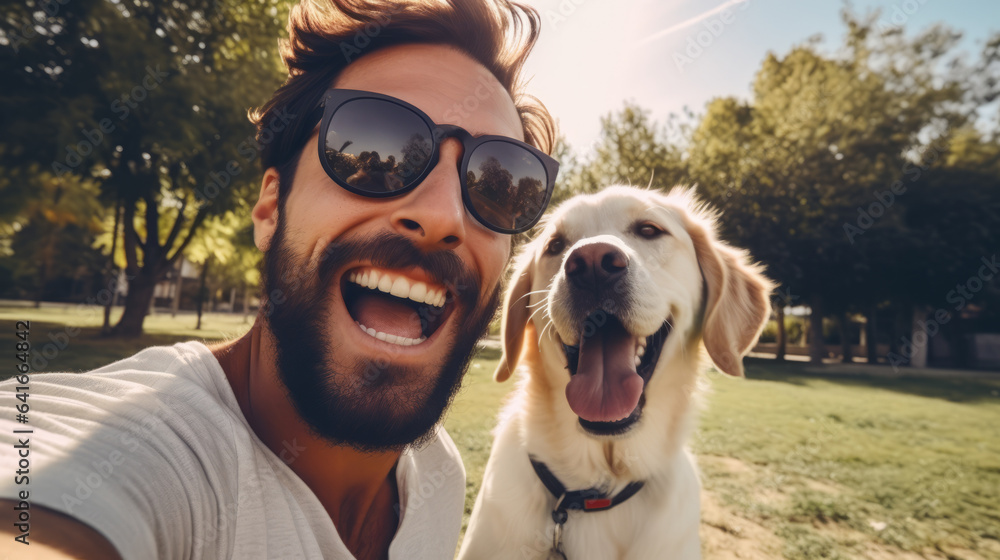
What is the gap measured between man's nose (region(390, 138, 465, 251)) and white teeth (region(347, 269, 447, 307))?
5.7 inches

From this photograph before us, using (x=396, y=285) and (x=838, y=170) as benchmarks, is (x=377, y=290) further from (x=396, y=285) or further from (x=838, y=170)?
(x=838, y=170)

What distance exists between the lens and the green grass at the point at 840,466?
11.3 feet

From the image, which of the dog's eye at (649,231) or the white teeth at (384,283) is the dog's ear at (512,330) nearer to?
the dog's eye at (649,231)

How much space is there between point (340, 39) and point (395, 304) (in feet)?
4.12

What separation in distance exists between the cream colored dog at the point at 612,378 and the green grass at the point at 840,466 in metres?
0.42

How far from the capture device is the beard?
1480 millimetres

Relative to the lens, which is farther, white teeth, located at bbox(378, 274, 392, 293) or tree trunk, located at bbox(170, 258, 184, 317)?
tree trunk, located at bbox(170, 258, 184, 317)

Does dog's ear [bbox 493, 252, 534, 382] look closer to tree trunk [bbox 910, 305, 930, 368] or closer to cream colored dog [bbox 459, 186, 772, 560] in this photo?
cream colored dog [bbox 459, 186, 772, 560]

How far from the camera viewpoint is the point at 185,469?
1032mm

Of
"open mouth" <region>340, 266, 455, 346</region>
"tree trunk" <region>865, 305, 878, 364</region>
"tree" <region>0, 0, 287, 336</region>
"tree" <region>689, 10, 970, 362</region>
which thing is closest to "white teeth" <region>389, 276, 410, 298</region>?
"open mouth" <region>340, 266, 455, 346</region>

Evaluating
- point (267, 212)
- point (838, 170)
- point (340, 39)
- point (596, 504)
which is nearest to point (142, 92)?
point (340, 39)

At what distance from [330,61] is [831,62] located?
29334mm

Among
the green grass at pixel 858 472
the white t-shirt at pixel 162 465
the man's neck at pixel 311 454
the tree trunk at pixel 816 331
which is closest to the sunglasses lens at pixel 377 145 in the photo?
the man's neck at pixel 311 454

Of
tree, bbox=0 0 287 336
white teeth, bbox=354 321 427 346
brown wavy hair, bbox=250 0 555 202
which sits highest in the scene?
tree, bbox=0 0 287 336
